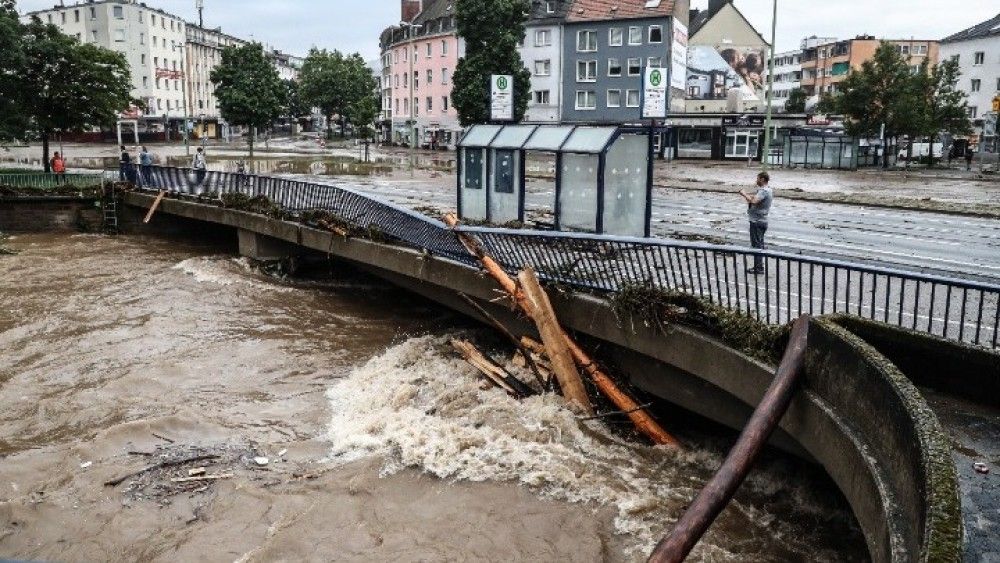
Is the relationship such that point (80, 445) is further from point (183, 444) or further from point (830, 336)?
point (830, 336)

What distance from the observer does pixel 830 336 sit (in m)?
7.08

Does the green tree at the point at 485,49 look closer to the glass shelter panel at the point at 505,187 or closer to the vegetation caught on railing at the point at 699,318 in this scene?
the glass shelter panel at the point at 505,187

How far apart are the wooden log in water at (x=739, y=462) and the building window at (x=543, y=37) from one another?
64550 millimetres

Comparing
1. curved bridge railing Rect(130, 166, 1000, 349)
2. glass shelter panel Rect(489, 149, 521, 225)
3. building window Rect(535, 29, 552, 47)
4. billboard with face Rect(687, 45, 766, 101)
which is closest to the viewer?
curved bridge railing Rect(130, 166, 1000, 349)

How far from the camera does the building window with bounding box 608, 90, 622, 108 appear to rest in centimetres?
6562

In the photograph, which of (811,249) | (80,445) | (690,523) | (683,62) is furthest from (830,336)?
(683,62)

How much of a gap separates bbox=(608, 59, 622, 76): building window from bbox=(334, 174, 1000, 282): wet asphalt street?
36.8 metres

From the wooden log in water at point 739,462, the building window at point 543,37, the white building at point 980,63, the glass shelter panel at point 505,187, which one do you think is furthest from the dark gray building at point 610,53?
the wooden log in water at point 739,462

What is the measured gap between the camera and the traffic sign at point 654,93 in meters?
18.2

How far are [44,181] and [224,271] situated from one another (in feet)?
41.7

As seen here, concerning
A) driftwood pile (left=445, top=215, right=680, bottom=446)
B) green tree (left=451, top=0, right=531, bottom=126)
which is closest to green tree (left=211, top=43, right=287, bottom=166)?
green tree (left=451, top=0, right=531, bottom=126)

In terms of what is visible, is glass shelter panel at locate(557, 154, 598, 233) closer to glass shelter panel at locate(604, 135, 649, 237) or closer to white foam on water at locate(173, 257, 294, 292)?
glass shelter panel at locate(604, 135, 649, 237)

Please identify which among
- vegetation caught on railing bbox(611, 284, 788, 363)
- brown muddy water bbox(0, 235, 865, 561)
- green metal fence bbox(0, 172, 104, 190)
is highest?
green metal fence bbox(0, 172, 104, 190)

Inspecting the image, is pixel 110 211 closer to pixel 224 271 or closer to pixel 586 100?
pixel 224 271
